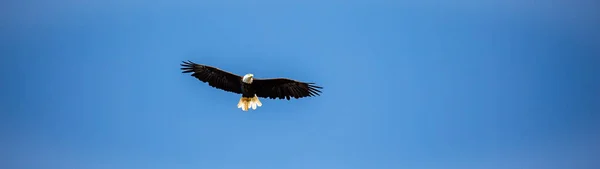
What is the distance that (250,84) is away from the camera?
1642 cm

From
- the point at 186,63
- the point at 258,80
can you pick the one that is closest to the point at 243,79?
the point at 258,80

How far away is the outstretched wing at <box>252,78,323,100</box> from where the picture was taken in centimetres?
1636

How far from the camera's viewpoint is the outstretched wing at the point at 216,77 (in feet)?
53.7

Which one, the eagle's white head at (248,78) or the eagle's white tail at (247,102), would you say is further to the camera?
the eagle's white tail at (247,102)

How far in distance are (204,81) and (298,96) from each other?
2415 mm

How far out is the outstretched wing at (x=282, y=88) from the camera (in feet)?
53.7

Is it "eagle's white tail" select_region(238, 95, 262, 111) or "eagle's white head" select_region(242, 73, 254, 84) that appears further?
"eagle's white tail" select_region(238, 95, 262, 111)

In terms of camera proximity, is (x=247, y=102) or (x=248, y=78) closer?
(x=248, y=78)

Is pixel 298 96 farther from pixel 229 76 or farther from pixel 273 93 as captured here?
pixel 229 76

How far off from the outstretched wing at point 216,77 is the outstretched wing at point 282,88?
54 cm

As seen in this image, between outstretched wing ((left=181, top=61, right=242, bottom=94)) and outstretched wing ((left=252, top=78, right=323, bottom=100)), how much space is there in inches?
21.2

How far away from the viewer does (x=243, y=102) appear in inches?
675

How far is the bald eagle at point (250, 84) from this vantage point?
1634cm

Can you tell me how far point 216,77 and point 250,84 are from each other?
37.0 inches
